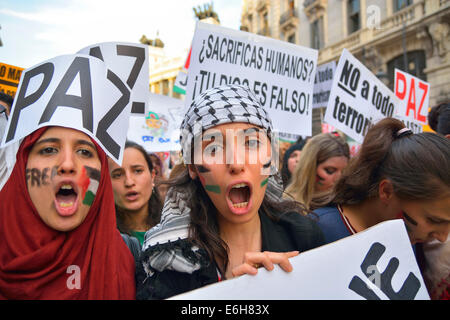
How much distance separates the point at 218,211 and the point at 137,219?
4.31 ft

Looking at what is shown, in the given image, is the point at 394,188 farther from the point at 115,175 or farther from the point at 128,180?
the point at 115,175

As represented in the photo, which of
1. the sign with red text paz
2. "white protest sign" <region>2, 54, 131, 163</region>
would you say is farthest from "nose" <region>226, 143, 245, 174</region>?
the sign with red text paz

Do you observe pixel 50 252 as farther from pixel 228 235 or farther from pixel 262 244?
pixel 262 244

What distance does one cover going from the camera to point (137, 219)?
2676 mm

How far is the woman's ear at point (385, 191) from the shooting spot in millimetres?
1738

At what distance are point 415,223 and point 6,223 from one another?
5.88 ft

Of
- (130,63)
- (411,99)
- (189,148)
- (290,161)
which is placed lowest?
(189,148)

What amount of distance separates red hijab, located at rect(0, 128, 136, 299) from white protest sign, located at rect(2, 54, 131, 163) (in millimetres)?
84

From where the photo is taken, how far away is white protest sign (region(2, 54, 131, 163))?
4.47 ft

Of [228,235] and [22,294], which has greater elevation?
[228,235]

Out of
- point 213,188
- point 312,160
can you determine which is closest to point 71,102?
point 213,188

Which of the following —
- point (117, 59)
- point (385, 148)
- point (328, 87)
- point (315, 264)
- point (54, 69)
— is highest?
point (328, 87)

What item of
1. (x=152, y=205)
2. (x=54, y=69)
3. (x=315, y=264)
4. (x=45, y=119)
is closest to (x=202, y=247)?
(x=315, y=264)

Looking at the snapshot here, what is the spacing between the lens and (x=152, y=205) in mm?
2816
